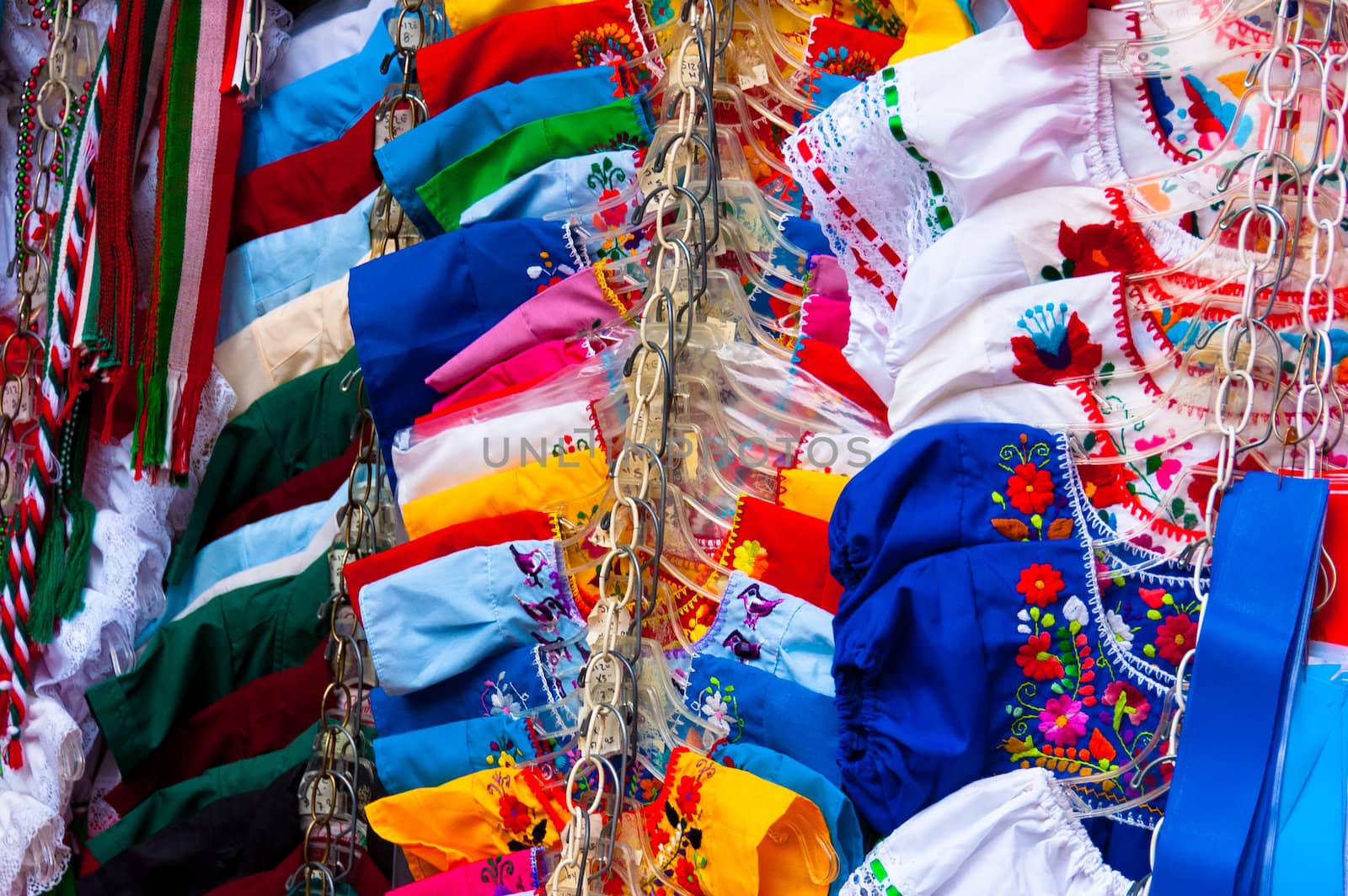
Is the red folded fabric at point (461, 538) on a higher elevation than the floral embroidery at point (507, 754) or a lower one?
higher

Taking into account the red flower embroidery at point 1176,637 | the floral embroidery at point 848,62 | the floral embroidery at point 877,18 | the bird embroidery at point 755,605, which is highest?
the floral embroidery at point 877,18

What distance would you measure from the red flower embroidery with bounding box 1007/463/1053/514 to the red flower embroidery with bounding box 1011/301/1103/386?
0.08 m

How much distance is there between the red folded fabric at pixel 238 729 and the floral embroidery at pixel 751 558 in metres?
0.47

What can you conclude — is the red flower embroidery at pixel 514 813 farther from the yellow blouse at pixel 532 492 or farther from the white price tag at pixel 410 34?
the white price tag at pixel 410 34

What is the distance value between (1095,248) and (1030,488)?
19 cm

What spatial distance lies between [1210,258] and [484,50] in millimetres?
740

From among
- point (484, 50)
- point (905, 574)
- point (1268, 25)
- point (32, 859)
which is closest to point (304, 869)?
point (32, 859)

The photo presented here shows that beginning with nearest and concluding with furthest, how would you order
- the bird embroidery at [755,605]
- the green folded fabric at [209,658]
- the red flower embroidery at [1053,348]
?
the red flower embroidery at [1053,348], the bird embroidery at [755,605], the green folded fabric at [209,658]

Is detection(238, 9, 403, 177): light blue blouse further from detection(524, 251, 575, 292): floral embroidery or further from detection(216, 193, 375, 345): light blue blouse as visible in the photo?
detection(524, 251, 575, 292): floral embroidery

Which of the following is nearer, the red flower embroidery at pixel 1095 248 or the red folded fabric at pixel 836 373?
the red flower embroidery at pixel 1095 248

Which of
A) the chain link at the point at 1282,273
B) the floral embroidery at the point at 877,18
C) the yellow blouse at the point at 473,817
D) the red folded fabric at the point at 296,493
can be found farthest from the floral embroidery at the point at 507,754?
the floral embroidery at the point at 877,18

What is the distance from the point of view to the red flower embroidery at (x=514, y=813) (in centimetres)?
109

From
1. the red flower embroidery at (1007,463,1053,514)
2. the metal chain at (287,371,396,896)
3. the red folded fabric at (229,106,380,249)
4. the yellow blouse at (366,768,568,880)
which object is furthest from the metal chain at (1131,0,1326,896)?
the red folded fabric at (229,106,380,249)

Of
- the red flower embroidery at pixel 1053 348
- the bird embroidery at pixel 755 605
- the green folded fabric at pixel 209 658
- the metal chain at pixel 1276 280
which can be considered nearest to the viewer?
the metal chain at pixel 1276 280
